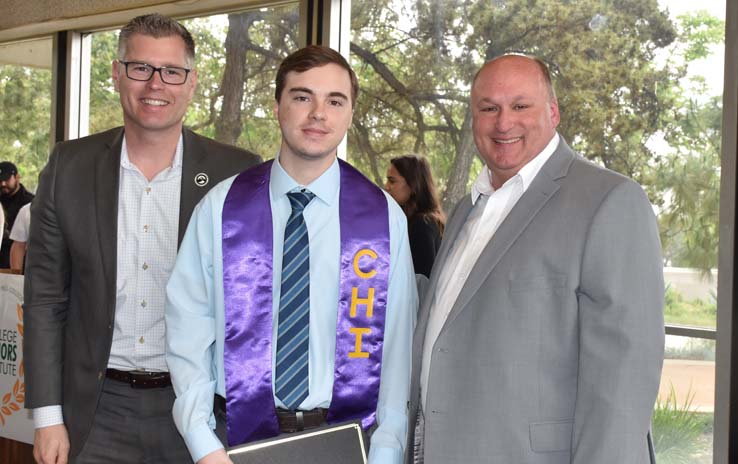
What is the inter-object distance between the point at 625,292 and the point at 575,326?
13 cm

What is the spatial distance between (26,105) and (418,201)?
13.9 feet

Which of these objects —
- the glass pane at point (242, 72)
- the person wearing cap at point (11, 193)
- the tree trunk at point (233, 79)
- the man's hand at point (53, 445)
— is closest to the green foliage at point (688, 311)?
the man's hand at point (53, 445)

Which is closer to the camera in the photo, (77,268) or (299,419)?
(299,419)

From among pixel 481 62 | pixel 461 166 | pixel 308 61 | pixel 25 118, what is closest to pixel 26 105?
pixel 25 118

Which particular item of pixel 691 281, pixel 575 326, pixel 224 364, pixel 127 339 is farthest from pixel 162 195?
pixel 691 281

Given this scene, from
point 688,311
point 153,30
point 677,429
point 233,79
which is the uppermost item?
point 233,79

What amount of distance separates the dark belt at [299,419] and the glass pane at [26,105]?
5.81m

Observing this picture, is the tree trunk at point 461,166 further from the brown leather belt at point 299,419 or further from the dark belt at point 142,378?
the brown leather belt at point 299,419

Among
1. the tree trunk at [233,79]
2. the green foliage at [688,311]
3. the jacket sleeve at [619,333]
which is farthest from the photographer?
the tree trunk at [233,79]

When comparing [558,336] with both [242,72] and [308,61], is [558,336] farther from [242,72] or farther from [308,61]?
[242,72]

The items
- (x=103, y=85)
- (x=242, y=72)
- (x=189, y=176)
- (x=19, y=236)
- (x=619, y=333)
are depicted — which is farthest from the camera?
(x=103, y=85)

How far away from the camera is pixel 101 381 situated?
2.21 meters

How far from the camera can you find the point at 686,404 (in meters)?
3.62

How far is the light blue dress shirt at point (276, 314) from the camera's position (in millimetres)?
1924
